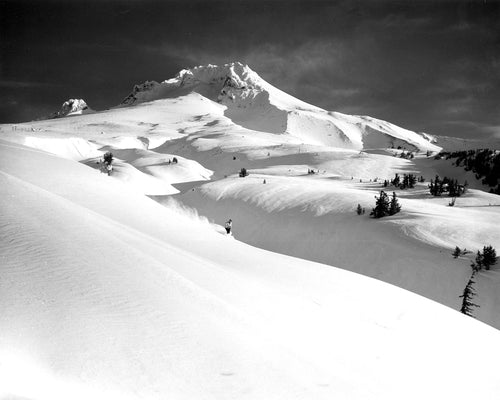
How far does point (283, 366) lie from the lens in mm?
3854

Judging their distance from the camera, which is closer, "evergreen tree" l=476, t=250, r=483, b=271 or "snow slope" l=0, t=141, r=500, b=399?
"snow slope" l=0, t=141, r=500, b=399

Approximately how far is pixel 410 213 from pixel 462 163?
99.9 ft

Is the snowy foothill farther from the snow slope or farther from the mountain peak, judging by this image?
the mountain peak

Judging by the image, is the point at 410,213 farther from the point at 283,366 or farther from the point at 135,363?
the point at 135,363

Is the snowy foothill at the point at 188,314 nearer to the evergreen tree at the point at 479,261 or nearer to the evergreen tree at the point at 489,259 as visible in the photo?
the evergreen tree at the point at 479,261

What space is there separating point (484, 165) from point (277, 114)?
83.1 metres

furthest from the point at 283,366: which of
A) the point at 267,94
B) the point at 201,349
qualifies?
the point at 267,94

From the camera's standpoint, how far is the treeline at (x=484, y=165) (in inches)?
1422

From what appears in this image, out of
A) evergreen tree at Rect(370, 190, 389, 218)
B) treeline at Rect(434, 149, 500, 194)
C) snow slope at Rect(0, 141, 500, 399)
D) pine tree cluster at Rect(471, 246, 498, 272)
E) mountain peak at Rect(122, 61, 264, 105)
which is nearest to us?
snow slope at Rect(0, 141, 500, 399)

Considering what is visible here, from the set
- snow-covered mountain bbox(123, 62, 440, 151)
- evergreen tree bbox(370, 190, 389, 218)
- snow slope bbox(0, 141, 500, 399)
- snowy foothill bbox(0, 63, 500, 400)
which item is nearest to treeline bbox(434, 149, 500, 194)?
evergreen tree bbox(370, 190, 389, 218)

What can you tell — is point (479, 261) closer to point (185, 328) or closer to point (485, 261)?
point (485, 261)

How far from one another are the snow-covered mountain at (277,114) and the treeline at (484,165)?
4760 cm

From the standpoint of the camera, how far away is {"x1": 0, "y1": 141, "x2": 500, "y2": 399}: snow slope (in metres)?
3.06

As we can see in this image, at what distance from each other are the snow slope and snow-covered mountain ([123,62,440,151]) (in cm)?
8746
